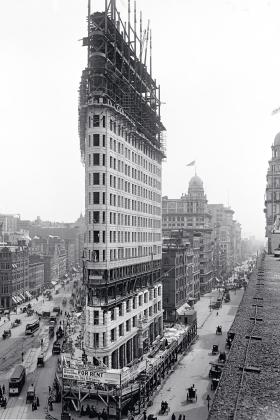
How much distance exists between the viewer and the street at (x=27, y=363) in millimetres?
48781

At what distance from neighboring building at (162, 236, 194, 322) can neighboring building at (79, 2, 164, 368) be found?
2011 cm

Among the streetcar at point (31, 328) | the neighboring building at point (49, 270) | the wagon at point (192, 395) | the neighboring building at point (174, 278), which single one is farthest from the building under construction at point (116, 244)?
the neighboring building at point (49, 270)

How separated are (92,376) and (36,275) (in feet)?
343

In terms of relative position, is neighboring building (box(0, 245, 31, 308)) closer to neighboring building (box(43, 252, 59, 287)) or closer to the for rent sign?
neighboring building (box(43, 252, 59, 287))

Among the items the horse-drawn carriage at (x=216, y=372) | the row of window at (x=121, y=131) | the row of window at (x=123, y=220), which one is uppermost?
the row of window at (x=121, y=131)

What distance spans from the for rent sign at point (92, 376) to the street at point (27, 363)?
17.5 ft

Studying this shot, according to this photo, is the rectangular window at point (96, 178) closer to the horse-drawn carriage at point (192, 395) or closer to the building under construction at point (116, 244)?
the building under construction at point (116, 244)

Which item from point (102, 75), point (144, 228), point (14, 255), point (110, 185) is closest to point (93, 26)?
point (102, 75)

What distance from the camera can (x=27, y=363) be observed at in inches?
2670

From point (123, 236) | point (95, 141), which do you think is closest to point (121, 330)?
point (123, 236)

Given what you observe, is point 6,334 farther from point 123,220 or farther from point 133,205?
point 133,205

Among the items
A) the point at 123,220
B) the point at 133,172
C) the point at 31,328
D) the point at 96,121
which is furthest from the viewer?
the point at 31,328

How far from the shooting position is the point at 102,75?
6122 cm

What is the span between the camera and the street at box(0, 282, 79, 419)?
48.8 meters
